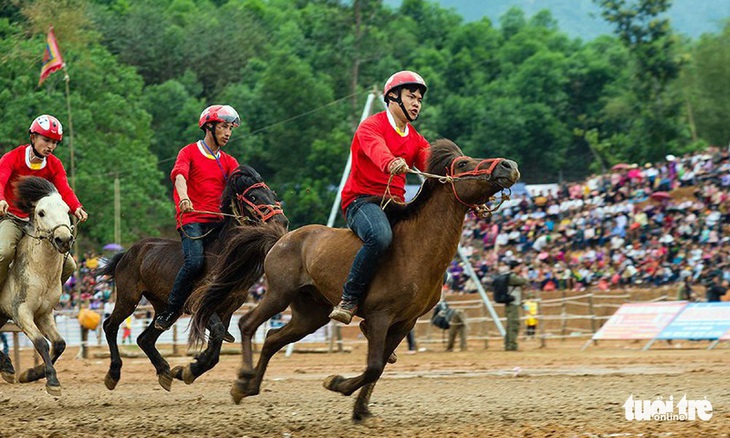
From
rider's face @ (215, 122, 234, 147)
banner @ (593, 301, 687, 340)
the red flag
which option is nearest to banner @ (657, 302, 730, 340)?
banner @ (593, 301, 687, 340)

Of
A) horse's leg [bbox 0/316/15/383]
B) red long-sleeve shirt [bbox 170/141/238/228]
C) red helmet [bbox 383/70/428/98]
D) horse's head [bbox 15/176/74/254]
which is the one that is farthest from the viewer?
horse's leg [bbox 0/316/15/383]

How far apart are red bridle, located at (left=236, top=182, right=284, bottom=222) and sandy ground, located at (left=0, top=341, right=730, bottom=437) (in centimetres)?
185

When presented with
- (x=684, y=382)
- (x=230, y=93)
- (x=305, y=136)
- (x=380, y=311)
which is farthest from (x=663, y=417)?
(x=230, y=93)

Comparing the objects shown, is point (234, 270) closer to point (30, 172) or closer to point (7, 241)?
point (7, 241)

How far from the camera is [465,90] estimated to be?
79688 mm

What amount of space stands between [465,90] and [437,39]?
17.6 meters

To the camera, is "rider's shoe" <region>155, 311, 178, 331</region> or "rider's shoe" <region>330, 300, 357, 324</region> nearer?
"rider's shoe" <region>330, 300, 357, 324</region>

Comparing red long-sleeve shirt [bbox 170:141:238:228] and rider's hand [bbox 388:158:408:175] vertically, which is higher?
red long-sleeve shirt [bbox 170:141:238:228]

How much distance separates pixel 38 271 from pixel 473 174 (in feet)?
17.0

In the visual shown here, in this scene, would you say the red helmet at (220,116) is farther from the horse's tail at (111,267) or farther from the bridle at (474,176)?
the bridle at (474,176)

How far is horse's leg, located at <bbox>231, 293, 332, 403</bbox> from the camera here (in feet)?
32.3

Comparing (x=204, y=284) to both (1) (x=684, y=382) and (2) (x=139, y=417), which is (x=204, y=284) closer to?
(2) (x=139, y=417)

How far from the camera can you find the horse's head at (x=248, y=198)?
11266mm

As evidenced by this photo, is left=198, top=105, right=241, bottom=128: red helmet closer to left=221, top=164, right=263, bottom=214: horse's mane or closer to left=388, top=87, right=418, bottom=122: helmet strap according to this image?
left=221, top=164, right=263, bottom=214: horse's mane
